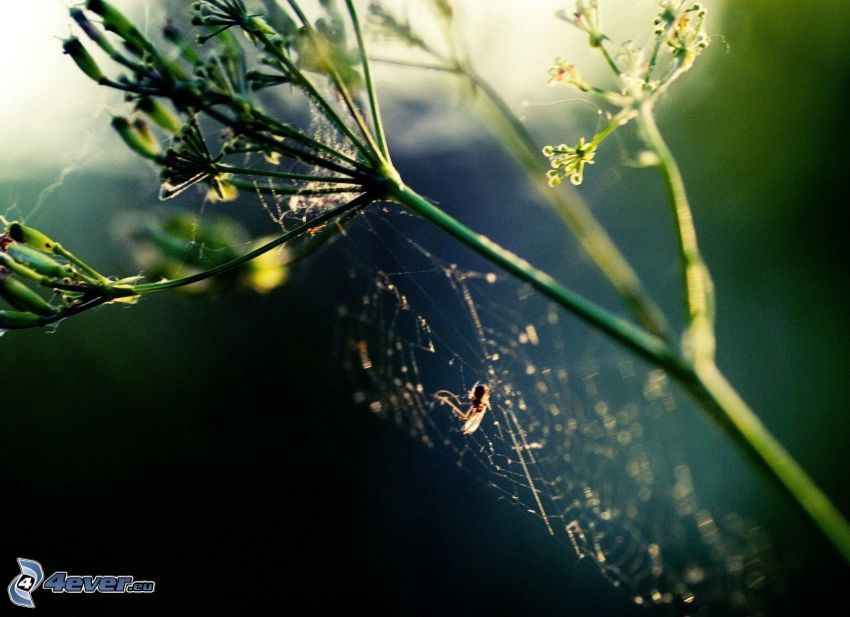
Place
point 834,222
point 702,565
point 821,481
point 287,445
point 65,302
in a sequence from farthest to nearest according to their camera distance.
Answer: point 287,445 < point 834,222 < point 821,481 < point 702,565 < point 65,302

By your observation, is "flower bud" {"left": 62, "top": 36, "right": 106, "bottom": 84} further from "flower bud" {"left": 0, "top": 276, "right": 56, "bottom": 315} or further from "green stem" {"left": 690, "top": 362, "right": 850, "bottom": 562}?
"green stem" {"left": 690, "top": 362, "right": 850, "bottom": 562}

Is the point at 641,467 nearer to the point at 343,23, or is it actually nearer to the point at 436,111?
the point at 436,111

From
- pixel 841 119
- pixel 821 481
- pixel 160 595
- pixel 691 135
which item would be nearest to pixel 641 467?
pixel 821 481

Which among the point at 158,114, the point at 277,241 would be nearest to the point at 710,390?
the point at 277,241

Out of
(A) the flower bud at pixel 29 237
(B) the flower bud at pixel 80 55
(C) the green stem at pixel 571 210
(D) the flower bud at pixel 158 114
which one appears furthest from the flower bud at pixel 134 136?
(C) the green stem at pixel 571 210

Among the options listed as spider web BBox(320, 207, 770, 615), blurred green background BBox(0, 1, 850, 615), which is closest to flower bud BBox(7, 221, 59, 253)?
spider web BBox(320, 207, 770, 615)
